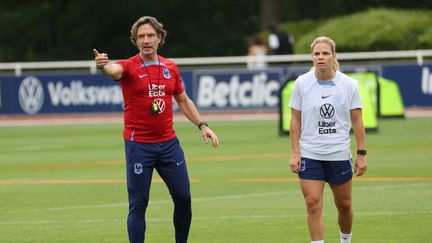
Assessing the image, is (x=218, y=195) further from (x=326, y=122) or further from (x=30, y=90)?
(x=30, y=90)

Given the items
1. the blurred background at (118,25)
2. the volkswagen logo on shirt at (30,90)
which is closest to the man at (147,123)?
the volkswagen logo on shirt at (30,90)

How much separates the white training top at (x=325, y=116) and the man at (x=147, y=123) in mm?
1134

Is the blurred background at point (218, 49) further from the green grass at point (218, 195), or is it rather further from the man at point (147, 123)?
the man at point (147, 123)

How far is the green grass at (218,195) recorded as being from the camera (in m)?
12.9

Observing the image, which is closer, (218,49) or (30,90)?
(30,90)

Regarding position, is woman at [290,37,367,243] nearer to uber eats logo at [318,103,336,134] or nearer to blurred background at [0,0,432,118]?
uber eats logo at [318,103,336,134]

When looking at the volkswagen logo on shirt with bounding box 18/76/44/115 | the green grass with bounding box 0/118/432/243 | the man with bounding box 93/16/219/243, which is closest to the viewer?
the man with bounding box 93/16/219/243

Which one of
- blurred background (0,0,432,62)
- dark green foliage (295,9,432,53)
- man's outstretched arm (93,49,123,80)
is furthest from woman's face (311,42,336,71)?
blurred background (0,0,432,62)

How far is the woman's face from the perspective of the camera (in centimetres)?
1051

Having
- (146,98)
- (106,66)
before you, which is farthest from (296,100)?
(106,66)

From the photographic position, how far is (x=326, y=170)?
10672mm

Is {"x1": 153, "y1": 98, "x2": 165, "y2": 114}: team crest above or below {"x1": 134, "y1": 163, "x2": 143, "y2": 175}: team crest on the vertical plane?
above

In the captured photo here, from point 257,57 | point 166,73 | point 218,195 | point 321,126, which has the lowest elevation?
point 218,195

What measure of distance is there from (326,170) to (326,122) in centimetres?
42
